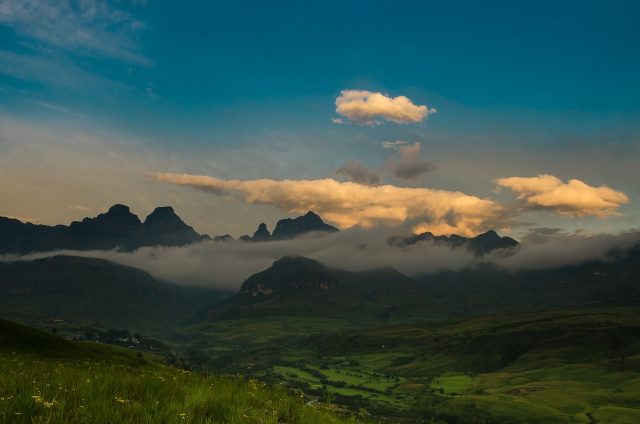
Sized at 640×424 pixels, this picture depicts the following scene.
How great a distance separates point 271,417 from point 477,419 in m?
215

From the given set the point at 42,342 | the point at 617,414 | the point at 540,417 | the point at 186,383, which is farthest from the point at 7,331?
the point at 617,414

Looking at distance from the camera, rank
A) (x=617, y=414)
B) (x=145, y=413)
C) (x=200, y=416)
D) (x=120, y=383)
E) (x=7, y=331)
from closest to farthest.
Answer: (x=145, y=413) < (x=200, y=416) < (x=120, y=383) < (x=7, y=331) < (x=617, y=414)

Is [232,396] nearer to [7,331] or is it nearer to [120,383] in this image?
[120,383]

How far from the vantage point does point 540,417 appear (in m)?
198

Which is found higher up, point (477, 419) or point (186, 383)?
point (186, 383)

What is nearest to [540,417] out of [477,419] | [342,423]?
[477,419]

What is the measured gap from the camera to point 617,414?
192 metres

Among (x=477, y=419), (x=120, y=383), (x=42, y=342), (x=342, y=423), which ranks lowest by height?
(x=477, y=419)

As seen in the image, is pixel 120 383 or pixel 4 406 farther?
pixel 120 383

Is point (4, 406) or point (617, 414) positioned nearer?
point (4, 406)

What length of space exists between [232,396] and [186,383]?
72.0 inches

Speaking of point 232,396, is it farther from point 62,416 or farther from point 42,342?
point 42,342

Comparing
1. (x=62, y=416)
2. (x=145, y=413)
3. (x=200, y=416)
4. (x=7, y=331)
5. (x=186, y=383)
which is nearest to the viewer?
(x=62, y=416)

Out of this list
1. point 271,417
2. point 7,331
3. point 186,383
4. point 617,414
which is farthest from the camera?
point 617,414
